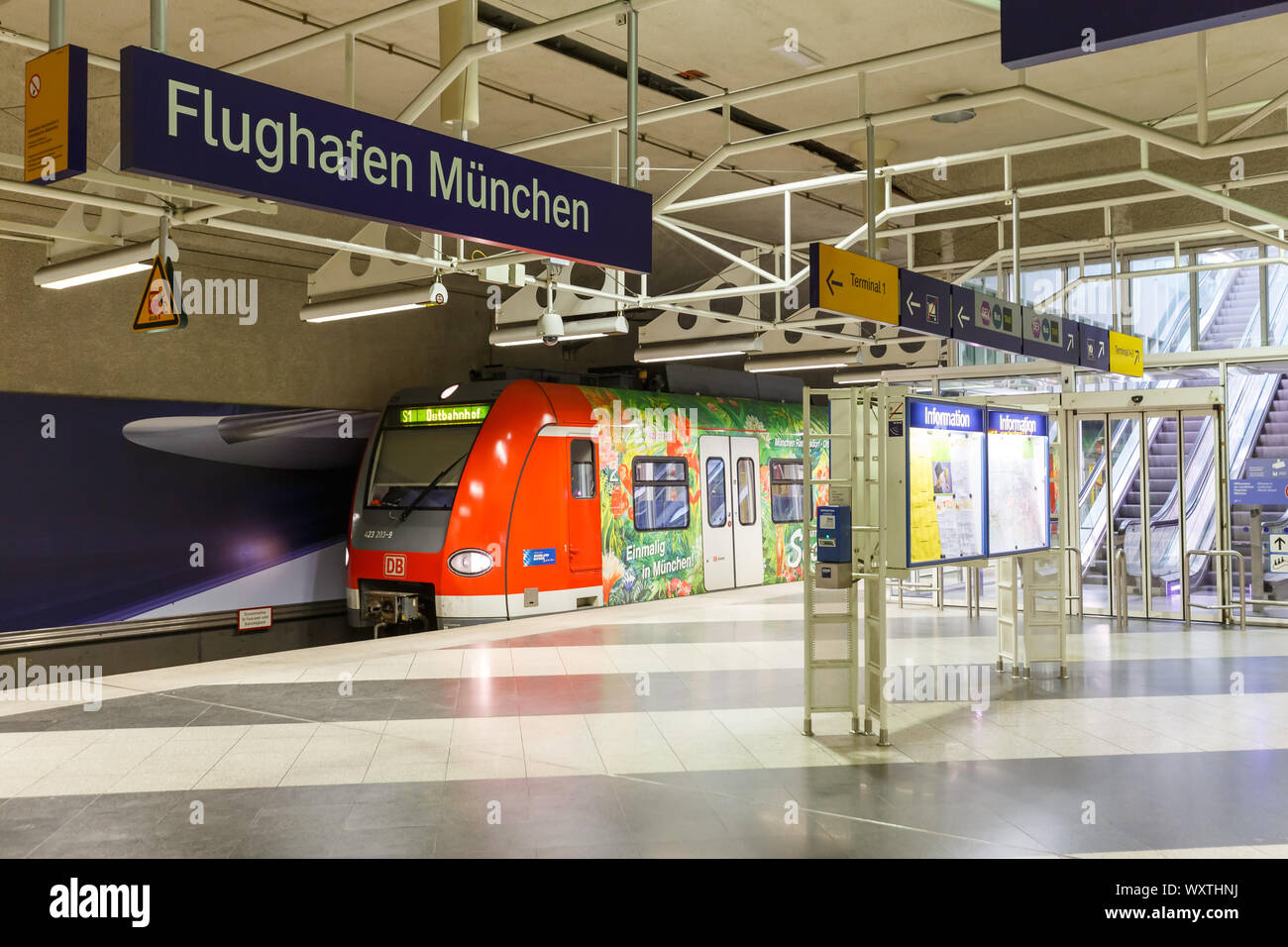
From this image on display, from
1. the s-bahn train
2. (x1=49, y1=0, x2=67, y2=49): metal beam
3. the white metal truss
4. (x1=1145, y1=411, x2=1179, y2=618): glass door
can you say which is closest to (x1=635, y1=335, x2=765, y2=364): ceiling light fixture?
the white metal truss

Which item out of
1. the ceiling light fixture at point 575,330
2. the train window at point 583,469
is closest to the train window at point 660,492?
the train window at point 583,469

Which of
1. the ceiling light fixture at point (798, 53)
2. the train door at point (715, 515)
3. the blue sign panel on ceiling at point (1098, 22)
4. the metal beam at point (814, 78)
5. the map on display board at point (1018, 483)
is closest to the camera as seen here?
the blue sign panel on ceiling at point (1098, 22)

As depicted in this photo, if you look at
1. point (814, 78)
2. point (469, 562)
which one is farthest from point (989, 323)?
point (469, 562)

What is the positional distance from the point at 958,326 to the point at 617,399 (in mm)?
4498

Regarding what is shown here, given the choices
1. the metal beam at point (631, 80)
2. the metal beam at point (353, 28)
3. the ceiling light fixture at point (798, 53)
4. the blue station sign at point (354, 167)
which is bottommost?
the blue station sign at point (354, 167)

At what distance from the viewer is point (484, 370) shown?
12383 mm

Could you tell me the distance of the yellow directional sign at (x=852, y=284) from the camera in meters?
7.55

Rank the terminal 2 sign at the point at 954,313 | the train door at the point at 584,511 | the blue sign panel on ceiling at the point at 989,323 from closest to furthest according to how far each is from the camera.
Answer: the terminal 2 sign at the point at 954,313, the blue sign panel on ceiling at the point at 989,323, the train door at the point at 584,511

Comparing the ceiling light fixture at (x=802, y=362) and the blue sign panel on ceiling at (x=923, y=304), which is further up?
the ceiling light fixture at (x=802, y=362)

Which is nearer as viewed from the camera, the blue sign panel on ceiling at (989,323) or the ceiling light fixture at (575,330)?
the blue sign panel on ceiling at (989,323)

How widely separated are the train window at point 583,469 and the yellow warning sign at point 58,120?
820 cm

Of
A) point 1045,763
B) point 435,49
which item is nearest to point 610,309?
point 435,49

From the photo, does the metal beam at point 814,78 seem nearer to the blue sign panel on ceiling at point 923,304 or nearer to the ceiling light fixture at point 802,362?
the blue sign panel on ceiling at point 923,304

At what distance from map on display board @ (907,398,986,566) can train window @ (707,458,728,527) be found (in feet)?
21.0
